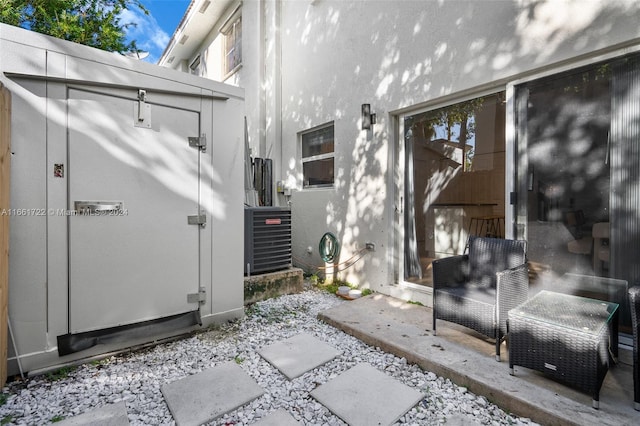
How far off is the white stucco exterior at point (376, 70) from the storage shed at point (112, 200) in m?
1.84

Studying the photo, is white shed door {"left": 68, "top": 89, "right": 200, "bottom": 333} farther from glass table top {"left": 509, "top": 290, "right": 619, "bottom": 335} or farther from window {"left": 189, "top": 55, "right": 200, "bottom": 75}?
window {"left": 189, "top": 55, "right": 200, "bottom": 75}

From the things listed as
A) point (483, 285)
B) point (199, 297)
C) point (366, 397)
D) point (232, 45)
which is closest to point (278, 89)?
point (232, 45)

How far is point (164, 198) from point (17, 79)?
1246 mm

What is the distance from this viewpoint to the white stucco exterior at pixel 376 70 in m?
2.51

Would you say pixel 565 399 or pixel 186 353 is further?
pixel 186 353

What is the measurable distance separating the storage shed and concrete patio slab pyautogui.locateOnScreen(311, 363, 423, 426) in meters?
1.50

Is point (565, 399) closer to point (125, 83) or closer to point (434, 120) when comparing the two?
point (434, 120)

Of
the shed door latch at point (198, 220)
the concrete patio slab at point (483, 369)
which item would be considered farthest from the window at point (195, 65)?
the concrete patio slab at point (483, 369)

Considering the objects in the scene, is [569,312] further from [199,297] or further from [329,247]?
[329,247]

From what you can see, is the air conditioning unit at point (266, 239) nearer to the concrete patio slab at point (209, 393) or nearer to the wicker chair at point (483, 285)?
the concrete patio slab at point (209, 393)

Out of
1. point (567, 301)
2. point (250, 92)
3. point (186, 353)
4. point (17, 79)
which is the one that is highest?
point (250, 92)

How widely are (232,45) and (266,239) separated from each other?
18.9ft

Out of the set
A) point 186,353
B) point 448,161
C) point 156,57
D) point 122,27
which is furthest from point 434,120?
point 156,57

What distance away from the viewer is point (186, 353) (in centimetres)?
253
